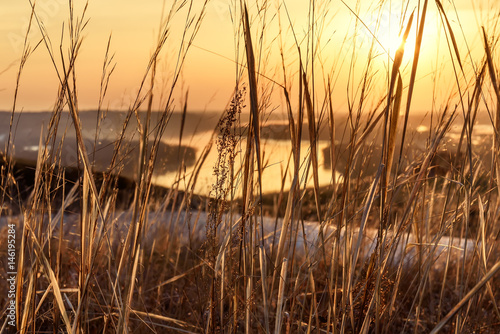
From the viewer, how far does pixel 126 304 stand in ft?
3.24

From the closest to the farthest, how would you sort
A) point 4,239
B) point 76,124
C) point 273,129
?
point 76,124
point 273,129
point 4,239

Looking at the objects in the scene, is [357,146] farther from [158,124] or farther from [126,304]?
[126,304]

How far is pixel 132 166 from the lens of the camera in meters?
3.28

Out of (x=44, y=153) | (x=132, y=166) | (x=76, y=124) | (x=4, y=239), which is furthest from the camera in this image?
(x=132, y=166)

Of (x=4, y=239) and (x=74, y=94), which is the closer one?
(x=74, y=94)

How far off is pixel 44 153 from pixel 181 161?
401mm

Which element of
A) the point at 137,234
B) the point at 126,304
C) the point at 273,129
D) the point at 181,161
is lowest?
the point at 126,304

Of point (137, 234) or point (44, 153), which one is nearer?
point (137, 234)

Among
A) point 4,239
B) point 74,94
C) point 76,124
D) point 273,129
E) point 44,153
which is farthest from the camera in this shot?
point 4,239

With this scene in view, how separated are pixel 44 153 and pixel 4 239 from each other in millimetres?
1841

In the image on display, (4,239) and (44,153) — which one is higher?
(44,153)

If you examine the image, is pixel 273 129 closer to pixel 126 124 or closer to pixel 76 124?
pixel 126 124

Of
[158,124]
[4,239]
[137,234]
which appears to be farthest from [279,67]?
[4,239]

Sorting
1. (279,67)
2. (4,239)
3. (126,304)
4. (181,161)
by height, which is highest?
(279,67)
